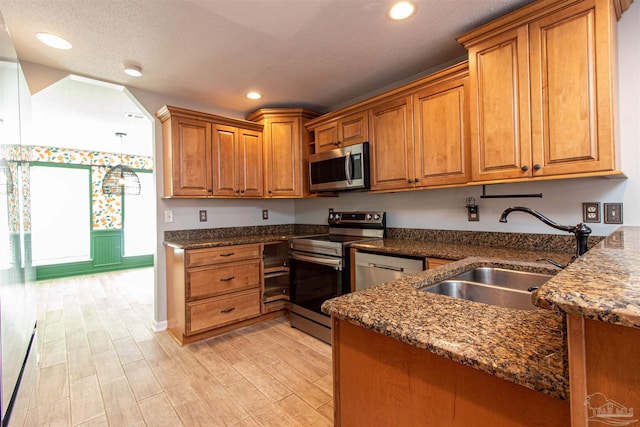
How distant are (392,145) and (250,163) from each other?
159cm

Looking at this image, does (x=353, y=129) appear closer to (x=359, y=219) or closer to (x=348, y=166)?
(x=348, y=166)

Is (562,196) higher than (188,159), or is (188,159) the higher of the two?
(188,159)

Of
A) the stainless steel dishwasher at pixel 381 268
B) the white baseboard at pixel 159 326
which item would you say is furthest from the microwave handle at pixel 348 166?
the white baseboard at pixel 159 326

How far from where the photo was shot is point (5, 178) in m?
1.46

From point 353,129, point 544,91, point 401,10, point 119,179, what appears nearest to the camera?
point 544,91

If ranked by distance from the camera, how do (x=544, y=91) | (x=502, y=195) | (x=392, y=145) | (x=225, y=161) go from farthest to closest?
(x=225, y=161) → (x=392, y=145) → (x=502, y=195) → (x=544, y=91)

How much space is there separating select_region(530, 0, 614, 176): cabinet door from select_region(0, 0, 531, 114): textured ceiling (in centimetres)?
34

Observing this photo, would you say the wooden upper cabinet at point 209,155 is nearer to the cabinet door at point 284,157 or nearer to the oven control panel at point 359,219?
the cabinet door at point 284,157

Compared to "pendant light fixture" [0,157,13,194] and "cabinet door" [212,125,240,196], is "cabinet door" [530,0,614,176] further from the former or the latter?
"pendant light fixture" [0,157,13,194]

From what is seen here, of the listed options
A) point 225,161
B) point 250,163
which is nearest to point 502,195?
point 250,163

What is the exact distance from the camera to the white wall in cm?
165

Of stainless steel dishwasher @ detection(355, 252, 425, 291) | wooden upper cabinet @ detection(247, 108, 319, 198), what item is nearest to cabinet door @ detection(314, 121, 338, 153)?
wooden upper cabinet @ detection(247, 108, 319, 198)

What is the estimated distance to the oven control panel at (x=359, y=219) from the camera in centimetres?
285

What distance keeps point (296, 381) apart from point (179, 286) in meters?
1.37
